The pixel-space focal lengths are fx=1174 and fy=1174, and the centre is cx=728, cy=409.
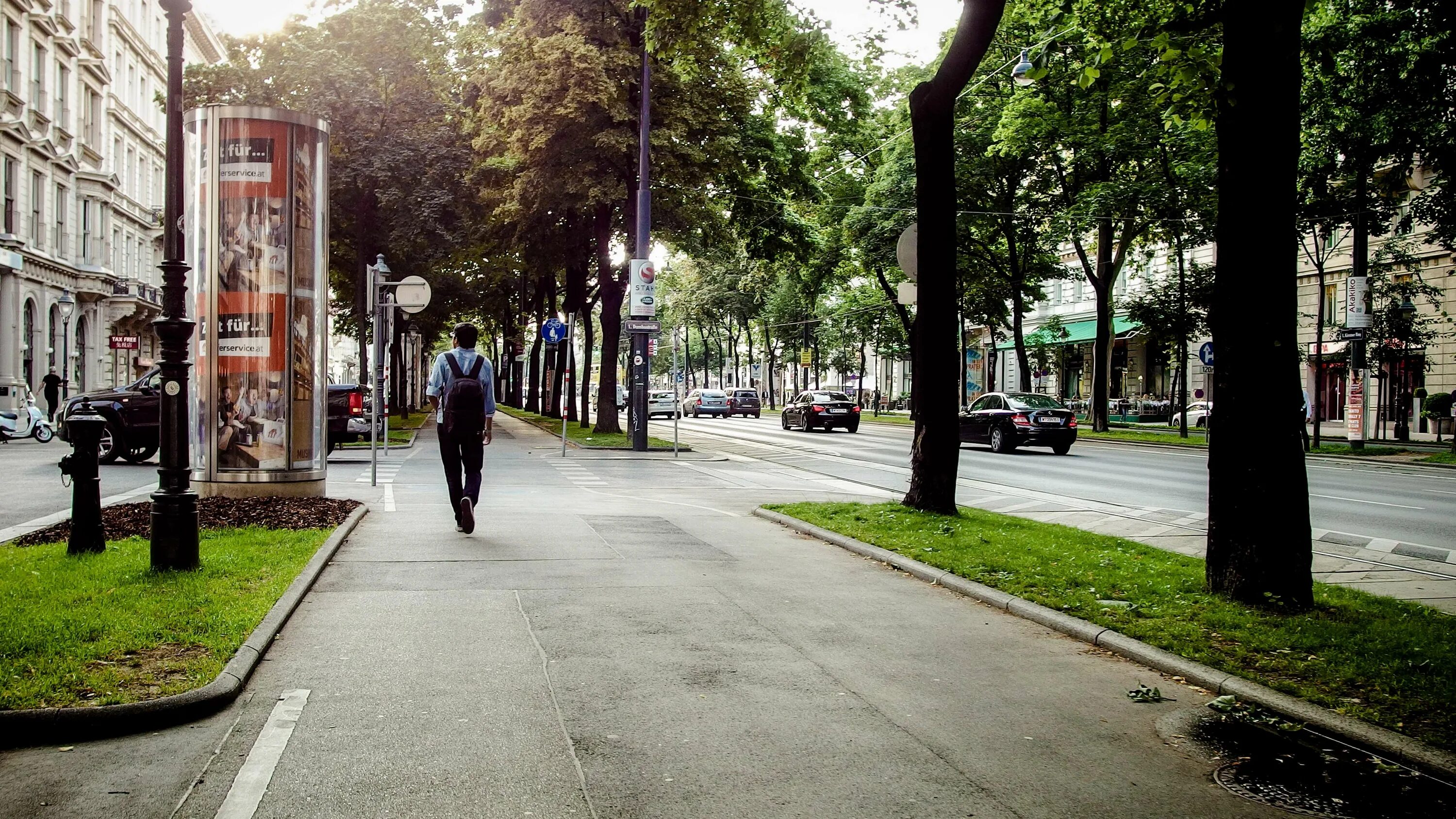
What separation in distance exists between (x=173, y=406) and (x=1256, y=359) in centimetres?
700

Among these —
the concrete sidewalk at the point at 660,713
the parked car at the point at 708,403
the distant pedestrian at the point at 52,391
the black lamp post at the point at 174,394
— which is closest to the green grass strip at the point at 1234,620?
the concrete sidewalk at the point at 660,713

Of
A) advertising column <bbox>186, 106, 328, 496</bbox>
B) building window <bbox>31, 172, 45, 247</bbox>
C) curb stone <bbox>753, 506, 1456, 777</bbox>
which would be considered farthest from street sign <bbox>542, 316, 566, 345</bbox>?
building window <bbox>31, 172, 45, 247</bbox>

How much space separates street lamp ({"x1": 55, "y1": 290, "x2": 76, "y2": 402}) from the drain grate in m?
40.2

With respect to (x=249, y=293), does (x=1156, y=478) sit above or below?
below

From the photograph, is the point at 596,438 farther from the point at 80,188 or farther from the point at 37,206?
the point at 80,188

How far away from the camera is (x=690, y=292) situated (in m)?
81.6

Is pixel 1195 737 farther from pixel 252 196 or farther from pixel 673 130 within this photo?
pixel 673 130

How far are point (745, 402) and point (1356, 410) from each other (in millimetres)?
39257

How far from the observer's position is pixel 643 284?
25.3 metres

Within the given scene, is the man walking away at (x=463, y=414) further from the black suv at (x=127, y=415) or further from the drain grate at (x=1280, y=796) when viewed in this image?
the black suv at (x=127, y=415)

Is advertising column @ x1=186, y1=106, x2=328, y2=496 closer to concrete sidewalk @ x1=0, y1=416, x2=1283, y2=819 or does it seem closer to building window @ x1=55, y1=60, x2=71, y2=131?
concrete sidewalk @ x1=0, y1=416, x2=1283, y2=819

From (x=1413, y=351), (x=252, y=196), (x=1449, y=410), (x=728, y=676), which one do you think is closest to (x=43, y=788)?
(x=728, y=676)

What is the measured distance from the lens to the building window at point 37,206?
1603 inches

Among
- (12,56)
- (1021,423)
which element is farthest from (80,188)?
(1021,423)
